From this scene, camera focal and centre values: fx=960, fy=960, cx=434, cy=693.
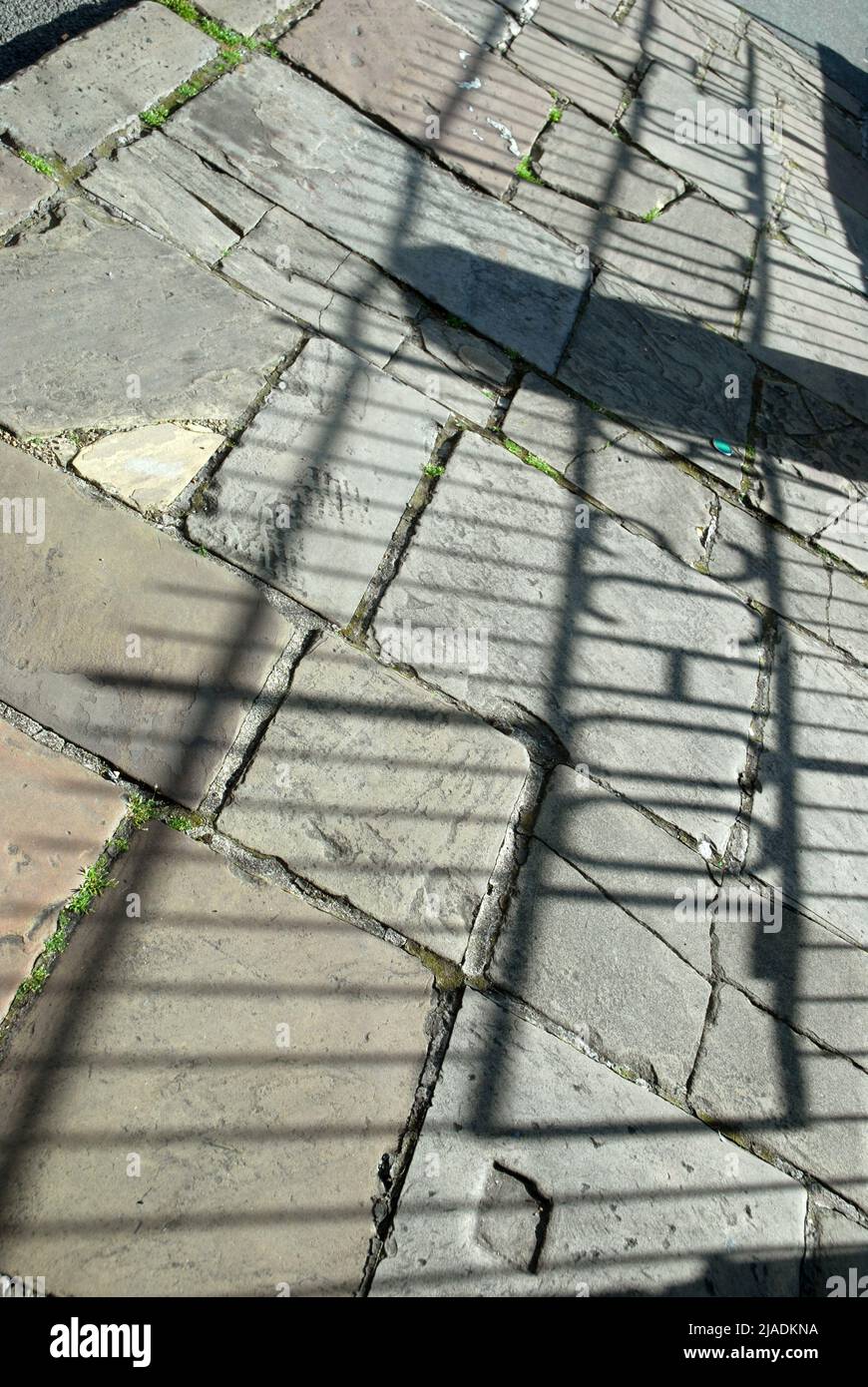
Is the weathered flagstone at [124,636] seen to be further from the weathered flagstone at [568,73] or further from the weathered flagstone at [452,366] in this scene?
the weathered flagstone at [568,73]

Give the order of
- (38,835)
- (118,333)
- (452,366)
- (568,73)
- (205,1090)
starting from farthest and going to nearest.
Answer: (568,73)
(452,366)
(118,333)
(38,835)
(205,1090)

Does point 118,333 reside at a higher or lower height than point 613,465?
lower

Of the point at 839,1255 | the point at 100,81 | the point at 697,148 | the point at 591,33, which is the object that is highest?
the point at 591,33

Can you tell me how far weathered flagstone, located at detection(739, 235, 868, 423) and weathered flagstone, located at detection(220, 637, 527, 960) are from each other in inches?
95.3

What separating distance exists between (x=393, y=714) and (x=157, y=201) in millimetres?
1900

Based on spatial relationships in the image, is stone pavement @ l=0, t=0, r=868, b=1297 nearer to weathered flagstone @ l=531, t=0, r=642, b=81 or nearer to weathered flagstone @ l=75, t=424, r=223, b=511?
weathered flagstone @ l=75, t=424, r=223, b=511

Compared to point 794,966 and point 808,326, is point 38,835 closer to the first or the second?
point 794,966

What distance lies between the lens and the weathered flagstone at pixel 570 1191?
200 cm

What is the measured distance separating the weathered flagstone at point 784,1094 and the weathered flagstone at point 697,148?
3.69 m

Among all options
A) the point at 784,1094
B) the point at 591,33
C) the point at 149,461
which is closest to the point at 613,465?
the point at 149,461

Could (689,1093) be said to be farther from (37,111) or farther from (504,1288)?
(37,111)

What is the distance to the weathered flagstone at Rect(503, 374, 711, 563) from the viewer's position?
316 centimetres

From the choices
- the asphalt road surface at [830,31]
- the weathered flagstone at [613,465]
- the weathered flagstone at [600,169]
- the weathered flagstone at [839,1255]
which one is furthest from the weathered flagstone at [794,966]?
the asphalt road surface at [830,31]

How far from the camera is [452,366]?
10.5 feet
